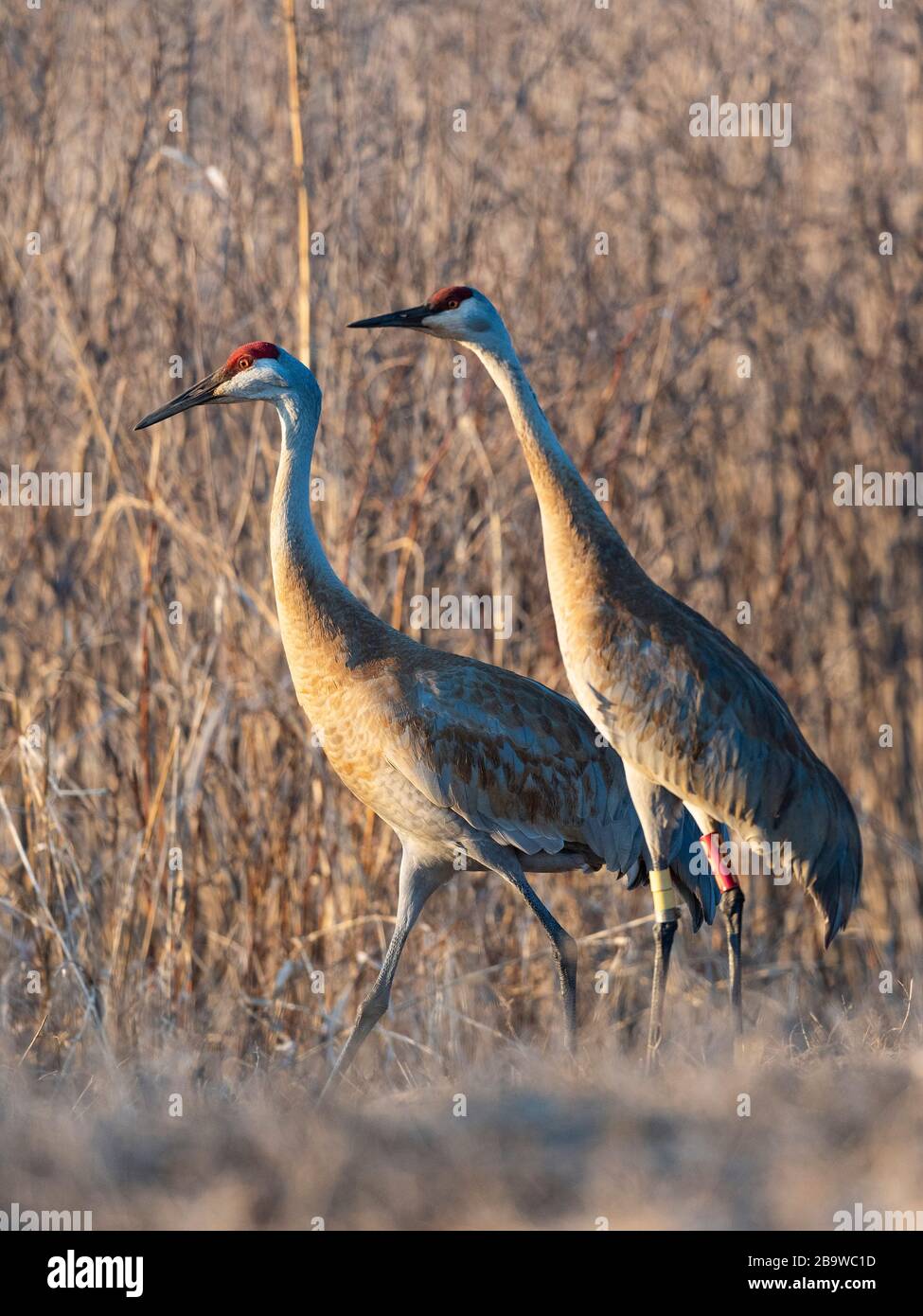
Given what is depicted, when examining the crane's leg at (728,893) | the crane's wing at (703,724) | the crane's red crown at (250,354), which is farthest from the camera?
the crane's red crown at (250,354)

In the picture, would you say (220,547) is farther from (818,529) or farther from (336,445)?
(818,529)

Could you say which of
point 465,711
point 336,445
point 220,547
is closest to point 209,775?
point 220,547

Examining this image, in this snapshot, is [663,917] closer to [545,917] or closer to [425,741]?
[545,917]

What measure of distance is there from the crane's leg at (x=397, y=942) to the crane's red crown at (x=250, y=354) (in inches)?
46.1

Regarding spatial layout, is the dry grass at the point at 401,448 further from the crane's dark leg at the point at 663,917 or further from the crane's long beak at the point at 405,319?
the crane's long beak at the point at 405,319

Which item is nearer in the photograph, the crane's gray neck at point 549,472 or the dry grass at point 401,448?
the crane's gray neck at point 549,472

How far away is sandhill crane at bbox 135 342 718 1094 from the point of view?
364 centimetres

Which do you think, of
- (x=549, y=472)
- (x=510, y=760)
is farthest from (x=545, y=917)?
(x=549, y=472)

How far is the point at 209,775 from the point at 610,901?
52.2 inches

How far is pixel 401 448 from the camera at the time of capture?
534 centimetres

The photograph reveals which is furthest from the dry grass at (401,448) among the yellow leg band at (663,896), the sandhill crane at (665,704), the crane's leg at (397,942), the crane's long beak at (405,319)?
the crane's long beak at (405,319)

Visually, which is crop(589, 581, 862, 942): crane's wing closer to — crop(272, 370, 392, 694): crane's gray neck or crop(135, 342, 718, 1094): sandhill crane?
crop(135, 342, 718, 1094): sandhill crane

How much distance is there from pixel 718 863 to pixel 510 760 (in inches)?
20.1

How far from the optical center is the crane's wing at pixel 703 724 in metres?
3.59
